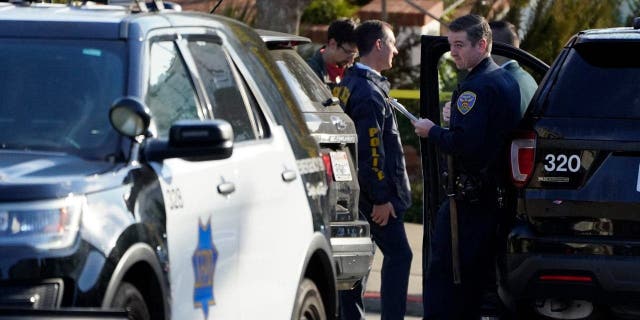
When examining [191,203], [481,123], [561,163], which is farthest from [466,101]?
[191,203]

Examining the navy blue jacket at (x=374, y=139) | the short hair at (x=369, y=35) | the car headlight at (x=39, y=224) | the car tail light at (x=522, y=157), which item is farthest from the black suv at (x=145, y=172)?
the short hair at (x=369, y=35)

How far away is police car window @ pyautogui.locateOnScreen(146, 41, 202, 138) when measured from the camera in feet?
17.0

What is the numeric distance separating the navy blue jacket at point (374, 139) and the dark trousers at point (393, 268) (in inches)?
5.2

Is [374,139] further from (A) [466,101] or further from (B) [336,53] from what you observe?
(B) [336,53]

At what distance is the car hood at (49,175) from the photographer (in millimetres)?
4238

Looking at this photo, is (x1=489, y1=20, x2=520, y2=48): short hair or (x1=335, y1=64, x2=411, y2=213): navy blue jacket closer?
(x1=335, y1=64, x2=411, y2=213): navy blue jacket

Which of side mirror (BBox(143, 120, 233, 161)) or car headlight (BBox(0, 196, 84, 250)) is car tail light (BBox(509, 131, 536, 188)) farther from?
car headlight (BBox(0, 196, 84, 250))

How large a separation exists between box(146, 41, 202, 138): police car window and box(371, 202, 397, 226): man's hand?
11.1 feet

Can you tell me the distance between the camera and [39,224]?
4.21 metres

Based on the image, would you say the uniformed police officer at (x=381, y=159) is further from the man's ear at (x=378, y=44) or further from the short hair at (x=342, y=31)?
the short hair at (x=342, y=31)

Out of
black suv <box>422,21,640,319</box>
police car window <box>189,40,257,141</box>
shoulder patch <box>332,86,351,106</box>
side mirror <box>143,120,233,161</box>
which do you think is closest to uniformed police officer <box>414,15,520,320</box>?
black suv <box>422,21,640,319</box>

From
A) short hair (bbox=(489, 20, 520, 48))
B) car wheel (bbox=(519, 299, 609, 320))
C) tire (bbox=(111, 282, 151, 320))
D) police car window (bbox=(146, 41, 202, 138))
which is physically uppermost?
police car window (bbox=(146, 41, 202, 138))

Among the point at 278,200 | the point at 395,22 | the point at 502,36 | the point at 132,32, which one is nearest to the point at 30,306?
the point at 132,32

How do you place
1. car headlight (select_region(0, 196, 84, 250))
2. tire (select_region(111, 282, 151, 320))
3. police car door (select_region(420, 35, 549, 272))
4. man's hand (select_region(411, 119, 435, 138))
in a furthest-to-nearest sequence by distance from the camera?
police car door (select_region(420, 35, 549, 272))
man's hand (select_region(411, 119, 435, 138))
tire (select_region(111, 282, 151, 320))
car headlight (select_region(0, 196, 84, 250))
